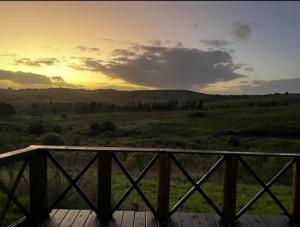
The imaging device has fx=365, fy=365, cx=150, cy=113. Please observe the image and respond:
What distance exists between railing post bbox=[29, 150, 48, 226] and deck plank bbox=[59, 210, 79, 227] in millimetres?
355

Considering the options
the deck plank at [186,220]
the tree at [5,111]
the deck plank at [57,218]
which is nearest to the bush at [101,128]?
the tree at [5,111]

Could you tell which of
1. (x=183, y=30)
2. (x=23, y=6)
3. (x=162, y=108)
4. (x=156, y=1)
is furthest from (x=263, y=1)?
(x=162, y=108)

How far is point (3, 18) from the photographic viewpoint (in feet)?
18.8

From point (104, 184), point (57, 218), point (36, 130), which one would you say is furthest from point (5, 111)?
point (104, 184)

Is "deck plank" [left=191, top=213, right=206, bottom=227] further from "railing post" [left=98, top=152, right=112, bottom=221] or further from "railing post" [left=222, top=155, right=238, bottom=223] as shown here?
"railing post" [left=98, top=152, right=112, bottom=221]

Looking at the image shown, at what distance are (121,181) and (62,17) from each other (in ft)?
28.7

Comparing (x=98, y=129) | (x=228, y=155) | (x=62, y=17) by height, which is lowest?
(x=98, y=129)

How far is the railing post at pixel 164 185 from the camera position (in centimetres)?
588

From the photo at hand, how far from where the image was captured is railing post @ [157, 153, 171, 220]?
5.88 metres

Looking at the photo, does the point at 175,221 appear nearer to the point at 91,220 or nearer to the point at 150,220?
the point at 150,220

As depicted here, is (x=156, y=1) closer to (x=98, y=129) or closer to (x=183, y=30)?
(x=183, y=30)

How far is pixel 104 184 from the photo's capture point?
5.92 metres

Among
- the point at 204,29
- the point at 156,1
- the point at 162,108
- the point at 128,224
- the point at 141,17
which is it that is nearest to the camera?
the point at 156,1

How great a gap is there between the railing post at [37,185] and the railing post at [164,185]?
1849 mm
